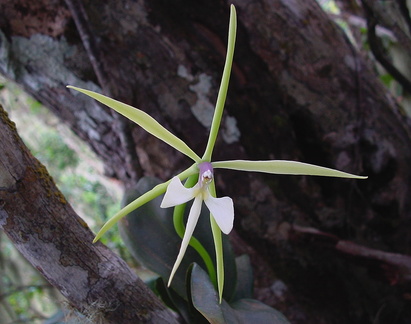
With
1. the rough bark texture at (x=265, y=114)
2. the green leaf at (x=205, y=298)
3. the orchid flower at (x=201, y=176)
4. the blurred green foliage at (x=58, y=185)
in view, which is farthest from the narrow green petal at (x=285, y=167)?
the blurred green foliage at (x=58, y=185)

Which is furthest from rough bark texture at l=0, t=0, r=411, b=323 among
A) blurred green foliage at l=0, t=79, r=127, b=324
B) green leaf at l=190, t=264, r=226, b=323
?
blurred green foliage at l=0, t=79, r=127, b=324

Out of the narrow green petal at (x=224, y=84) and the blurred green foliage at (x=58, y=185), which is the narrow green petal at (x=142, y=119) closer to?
the narrow green petal at (x=224, y=84)

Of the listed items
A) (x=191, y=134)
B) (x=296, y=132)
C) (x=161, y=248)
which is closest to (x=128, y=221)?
(x=161, y=248)

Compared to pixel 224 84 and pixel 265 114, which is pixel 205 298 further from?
pixel 265 114

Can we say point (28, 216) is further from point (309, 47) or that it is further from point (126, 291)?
point (309, 47)

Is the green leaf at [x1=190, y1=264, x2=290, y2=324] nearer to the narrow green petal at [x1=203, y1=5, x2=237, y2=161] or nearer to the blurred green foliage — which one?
the narrow green petal at [x1=203, y1=5, x2=237, y2=161]

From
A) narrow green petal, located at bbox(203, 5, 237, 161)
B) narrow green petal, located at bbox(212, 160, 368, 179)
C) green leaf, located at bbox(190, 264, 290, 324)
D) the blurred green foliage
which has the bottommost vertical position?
the blurred green foliage

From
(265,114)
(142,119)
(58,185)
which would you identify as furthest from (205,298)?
(58,185)
